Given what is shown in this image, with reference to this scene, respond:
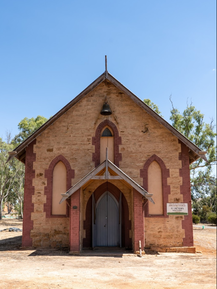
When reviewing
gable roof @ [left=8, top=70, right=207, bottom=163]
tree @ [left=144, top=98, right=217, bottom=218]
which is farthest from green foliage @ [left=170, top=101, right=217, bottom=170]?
gable roof @ [left=8, top=70, right=207, bottom=163]

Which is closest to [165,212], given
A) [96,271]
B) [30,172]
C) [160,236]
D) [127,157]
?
[160,236]

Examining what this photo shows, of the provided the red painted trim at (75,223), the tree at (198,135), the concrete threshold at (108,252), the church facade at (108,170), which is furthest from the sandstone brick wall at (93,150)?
the tree at (198,135)

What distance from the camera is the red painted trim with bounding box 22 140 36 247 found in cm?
1432

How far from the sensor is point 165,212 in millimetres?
14344

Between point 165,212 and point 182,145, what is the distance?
3402 millimetres

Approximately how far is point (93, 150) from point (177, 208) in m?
4.94

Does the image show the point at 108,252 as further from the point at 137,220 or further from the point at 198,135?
the point at 198,135

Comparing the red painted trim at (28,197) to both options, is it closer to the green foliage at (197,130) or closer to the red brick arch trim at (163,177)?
the red brick arch trim at (163,177)

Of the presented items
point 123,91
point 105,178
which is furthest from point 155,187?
point 123,91

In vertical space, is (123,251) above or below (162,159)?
below

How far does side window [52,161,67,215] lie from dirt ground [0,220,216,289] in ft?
6.77

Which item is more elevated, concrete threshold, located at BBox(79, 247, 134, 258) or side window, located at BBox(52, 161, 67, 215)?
side window, located at BBox(52, 161, 67, 215)

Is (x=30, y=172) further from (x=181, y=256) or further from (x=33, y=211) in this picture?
(x=181, y=256)

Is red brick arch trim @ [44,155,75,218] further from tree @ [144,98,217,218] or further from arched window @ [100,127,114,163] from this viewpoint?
tree @ [144,98,217,218]
